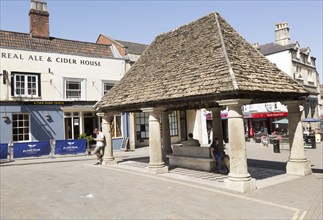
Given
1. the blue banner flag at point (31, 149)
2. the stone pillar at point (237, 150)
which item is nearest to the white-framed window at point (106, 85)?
the blue banner flag at point (31, 149)

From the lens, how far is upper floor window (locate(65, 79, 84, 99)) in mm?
23484

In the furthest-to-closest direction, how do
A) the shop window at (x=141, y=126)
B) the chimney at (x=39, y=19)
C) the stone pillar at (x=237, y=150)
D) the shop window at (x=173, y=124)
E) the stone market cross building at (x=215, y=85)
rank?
the shop window at (x=173, y=124) → the shop window at (x=141, y=126) → the chimney at (x=39, y=19) → the stone market cross building at (x=215, y=85) → the stone pillar at (x=237, y=150)

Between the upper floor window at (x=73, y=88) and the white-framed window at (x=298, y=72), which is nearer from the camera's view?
the upper floor window at (x=73, y=88)

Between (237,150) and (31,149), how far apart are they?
578 inches

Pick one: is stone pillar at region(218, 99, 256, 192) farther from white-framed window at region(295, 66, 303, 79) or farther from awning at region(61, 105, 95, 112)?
white-framed window at region(295, 66, 303, 79)

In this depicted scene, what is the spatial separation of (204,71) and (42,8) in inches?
742

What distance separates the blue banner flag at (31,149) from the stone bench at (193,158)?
977 cm

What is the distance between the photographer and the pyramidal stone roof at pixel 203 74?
31.6ft

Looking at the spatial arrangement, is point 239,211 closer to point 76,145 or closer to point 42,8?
point 76,145

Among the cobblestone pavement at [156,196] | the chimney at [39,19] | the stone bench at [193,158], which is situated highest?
the chimney at [39,19]

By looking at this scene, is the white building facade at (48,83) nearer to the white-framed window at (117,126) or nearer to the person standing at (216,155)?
the white-framed window at (117,126)

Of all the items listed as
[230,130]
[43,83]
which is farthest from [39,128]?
[230,130]

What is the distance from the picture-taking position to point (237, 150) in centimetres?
941

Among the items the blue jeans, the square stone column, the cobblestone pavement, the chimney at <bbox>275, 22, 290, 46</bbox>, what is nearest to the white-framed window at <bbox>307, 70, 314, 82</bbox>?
the chimney at <bbox>275, 22, 290, 46</bbox>
